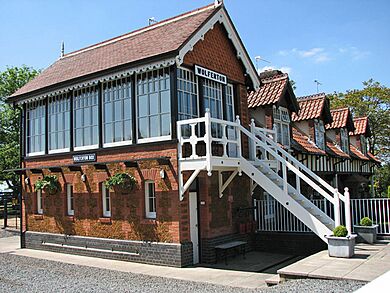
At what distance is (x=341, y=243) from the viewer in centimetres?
1053

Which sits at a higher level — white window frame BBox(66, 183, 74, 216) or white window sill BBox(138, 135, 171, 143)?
white window sill BBox(138, 135, 171, 143)

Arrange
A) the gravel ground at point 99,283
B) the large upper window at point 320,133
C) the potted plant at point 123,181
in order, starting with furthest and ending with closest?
the large upper window at point 320,133, the potted plant at point 123,181, the gravel ground at point 99,283

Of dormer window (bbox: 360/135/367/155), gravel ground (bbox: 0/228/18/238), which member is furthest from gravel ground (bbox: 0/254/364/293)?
dormer window (bbox: 360/135/367/155)

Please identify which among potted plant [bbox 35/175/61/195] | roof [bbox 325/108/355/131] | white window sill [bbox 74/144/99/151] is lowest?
potted plant [bbox 35/175/61/195]

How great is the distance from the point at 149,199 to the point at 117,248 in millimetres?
2074

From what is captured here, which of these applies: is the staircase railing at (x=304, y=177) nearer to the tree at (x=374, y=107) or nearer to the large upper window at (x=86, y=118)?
the large upper window at (x=86, y=118)

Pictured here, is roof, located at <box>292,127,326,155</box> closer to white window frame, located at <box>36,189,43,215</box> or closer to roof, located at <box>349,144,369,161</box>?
roof, located at <box>349,144,369,161</box>

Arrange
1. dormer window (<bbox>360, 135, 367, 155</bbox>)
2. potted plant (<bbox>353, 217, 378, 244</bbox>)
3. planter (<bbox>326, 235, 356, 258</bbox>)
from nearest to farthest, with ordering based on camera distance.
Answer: planter (<bbox>326, 235, 356, 258</bbox>) → potted plant (<bbox>353, 217, 378, 244</bbox>) → dormer window (<bbox>360, 135, 367, 155</bbox>)

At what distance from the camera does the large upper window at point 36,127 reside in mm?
17075

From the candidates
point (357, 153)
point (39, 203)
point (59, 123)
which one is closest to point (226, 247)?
point (59, 123)

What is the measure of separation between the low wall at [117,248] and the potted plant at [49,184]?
5.77ft

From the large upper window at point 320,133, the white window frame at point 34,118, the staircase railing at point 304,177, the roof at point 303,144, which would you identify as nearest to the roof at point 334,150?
the large upper window at point 320,133

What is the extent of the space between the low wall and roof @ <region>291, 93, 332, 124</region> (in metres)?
11.1

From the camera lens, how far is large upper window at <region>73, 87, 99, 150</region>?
1489cm
